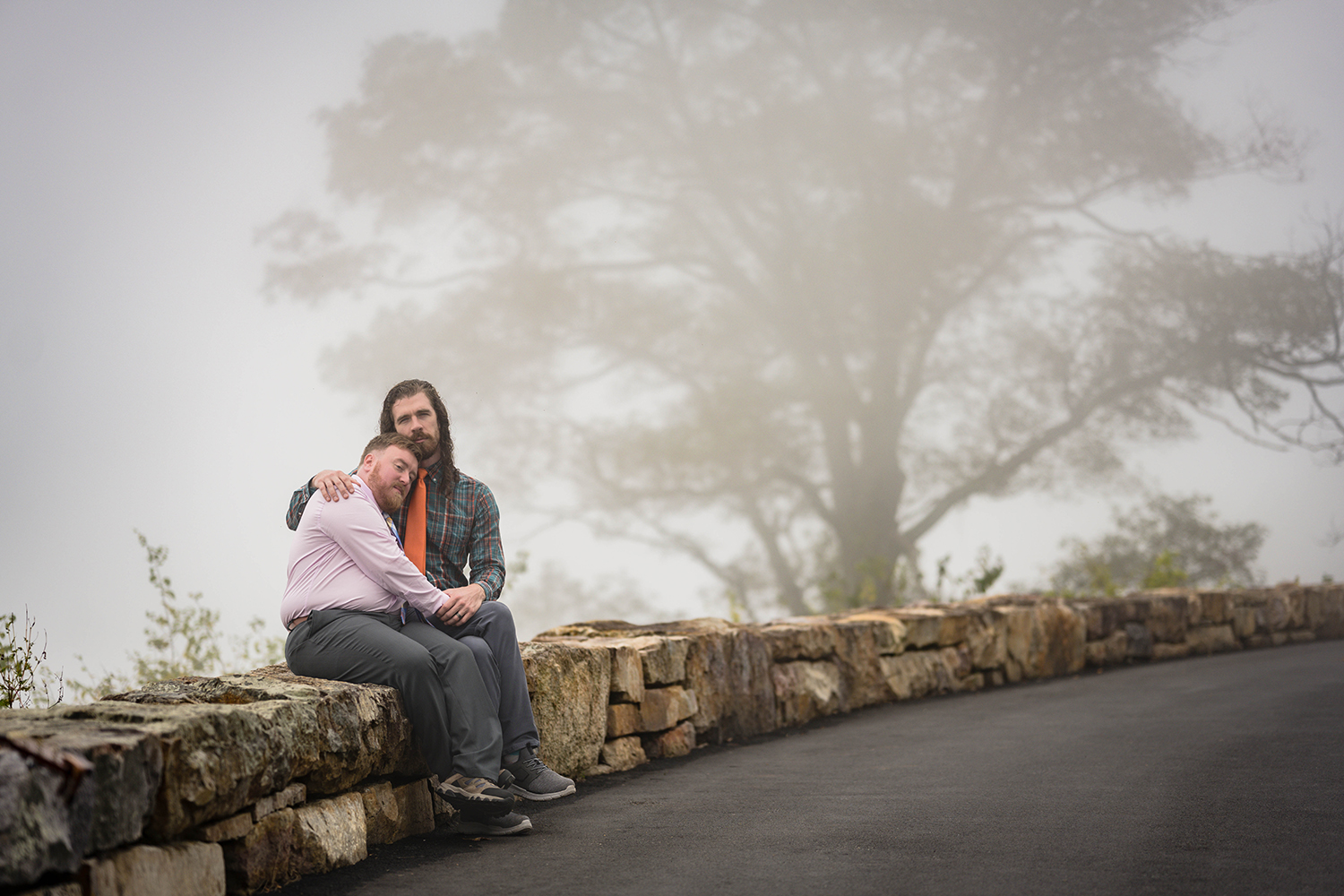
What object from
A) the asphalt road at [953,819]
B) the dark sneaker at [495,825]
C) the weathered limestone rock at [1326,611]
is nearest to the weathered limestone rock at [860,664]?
the asphalt road at [953,819]

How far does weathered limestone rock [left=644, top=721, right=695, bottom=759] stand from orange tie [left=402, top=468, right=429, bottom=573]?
157 cm

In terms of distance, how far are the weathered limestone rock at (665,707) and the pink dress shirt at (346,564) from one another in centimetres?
169

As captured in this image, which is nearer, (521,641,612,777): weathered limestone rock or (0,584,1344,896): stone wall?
(0,584,1344,896): stone wall

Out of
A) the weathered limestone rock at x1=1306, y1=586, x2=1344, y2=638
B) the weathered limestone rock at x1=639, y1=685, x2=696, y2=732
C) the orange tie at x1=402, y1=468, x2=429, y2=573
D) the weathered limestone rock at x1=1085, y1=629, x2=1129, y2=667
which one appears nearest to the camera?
the orange tie at x1=402, y1=468, x2=429, y2=573

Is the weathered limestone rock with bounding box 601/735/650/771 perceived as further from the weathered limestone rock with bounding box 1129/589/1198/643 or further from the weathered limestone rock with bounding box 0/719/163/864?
the weathered limestone rock with bounding box 1129/589/1198/643

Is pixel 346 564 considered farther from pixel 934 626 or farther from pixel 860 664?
pixel 934 626

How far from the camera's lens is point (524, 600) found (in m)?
15.6

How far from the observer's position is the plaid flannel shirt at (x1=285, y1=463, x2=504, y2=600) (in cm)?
386

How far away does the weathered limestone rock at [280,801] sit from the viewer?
2.55m

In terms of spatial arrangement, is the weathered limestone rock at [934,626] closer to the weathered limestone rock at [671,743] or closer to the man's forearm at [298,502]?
the weathered limestone rock at [671,743]

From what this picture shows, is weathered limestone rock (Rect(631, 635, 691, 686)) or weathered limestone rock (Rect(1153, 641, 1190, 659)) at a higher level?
weathered limestone rock (Rect(631, 635, 691, 686))

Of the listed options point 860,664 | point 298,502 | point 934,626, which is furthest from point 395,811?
point 934,626

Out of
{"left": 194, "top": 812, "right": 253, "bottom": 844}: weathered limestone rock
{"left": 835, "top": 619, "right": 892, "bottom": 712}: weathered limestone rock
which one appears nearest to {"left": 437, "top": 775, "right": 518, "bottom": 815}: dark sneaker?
{"left": 194, "top": 812, "right": 253, "bottom": 844}: weathered limestone rock

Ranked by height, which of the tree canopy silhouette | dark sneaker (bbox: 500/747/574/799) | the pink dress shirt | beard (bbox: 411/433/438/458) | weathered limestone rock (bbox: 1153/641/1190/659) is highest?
the tree canopy silhouette
